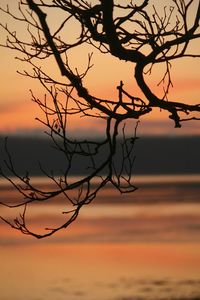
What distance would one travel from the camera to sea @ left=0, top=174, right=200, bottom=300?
25.2 meters

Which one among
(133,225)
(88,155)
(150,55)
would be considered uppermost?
(150,55)

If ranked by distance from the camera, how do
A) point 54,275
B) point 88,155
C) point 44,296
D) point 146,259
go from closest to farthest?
→ point 88,155 → point 44,296 → point 54,275 → point 146,259

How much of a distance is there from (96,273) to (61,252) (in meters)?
5.58

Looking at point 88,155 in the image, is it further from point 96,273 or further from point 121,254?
point 121,254

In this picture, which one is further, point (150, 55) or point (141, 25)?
point (141, 25)

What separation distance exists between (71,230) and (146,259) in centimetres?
1091

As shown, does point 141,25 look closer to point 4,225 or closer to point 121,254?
point 121,254

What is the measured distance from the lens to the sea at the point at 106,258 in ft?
82.7

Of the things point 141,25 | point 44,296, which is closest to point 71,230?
point 44,296

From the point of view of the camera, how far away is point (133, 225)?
44.9m

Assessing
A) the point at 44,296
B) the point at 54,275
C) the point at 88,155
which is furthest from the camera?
the point at 54,275

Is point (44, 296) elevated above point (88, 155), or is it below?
below

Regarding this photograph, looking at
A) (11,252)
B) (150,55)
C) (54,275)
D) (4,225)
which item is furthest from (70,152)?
(4,225)

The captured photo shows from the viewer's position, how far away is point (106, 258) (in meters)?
32.0
